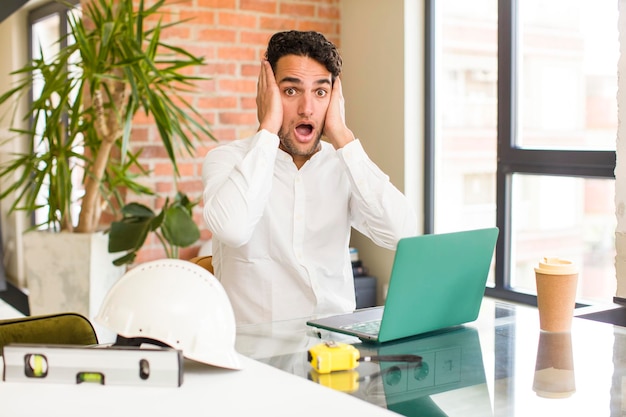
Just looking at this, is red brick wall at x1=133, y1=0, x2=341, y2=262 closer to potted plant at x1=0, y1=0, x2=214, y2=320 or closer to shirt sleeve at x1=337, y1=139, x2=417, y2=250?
potted plant at x1=0, y1=0, x2=214, y2=320

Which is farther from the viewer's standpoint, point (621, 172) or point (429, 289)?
point (621, 172)

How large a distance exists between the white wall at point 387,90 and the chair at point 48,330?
2407mm

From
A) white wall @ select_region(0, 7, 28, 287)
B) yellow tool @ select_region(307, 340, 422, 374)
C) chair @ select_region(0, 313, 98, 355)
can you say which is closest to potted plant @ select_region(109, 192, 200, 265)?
chair @ select_region(0, 313, 98, 355)

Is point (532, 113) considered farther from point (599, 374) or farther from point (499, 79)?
point (599, 374)

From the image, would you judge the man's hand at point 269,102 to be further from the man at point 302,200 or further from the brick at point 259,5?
the brick at point 259,5

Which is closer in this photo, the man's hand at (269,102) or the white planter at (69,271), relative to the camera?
the man's hand at (269,102)

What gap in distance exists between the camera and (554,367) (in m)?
1.59

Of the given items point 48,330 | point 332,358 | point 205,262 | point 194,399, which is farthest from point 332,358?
point 205,262

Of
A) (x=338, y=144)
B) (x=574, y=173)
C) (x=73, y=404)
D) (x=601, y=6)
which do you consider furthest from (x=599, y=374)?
(x=601, y=6)

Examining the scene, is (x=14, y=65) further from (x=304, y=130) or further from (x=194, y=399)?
(x=194, y=399)

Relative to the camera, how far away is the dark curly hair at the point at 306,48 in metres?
2.47

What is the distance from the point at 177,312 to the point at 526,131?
109 inches

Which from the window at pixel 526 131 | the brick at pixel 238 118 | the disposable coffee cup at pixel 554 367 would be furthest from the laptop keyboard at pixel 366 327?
the brick at pixel 238 118

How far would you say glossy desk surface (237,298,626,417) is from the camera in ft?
4.43
